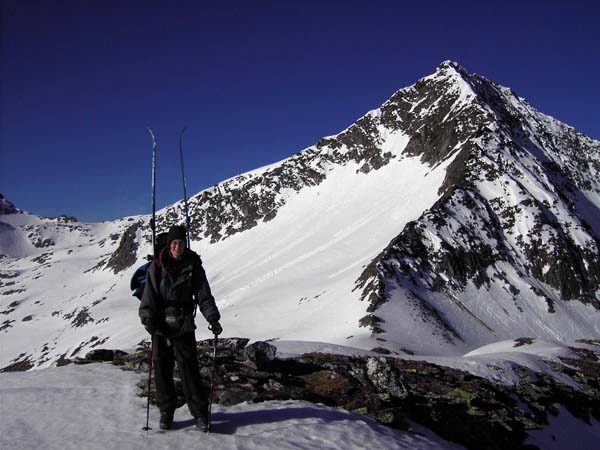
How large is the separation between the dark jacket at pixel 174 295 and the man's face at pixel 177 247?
0.12 m

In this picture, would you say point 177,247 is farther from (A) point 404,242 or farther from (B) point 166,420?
(A) point 404,242

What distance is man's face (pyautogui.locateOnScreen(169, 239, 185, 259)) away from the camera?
320 inches

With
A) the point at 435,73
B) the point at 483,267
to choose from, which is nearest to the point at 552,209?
the point at 483,267

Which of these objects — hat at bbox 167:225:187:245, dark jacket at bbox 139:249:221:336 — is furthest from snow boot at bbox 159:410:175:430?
hat at bbox 167:225:187:245

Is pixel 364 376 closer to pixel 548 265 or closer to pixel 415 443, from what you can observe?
pixel 415 443

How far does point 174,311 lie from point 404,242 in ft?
193

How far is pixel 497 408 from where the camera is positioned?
13.0m

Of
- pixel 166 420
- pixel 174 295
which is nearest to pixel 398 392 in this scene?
pixel 166 420

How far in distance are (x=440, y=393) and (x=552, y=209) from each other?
78.7 m

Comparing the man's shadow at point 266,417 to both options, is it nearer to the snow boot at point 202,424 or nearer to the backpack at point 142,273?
the snow boot at point 202,424

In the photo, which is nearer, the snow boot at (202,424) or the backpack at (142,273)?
the snow boot at (202,424)

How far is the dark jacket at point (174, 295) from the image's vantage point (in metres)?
8.10

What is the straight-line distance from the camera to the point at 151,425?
8.08m

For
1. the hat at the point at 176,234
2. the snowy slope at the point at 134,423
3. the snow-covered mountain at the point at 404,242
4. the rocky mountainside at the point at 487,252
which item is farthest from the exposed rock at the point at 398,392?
the rocky mountainside at the point at 487,252
